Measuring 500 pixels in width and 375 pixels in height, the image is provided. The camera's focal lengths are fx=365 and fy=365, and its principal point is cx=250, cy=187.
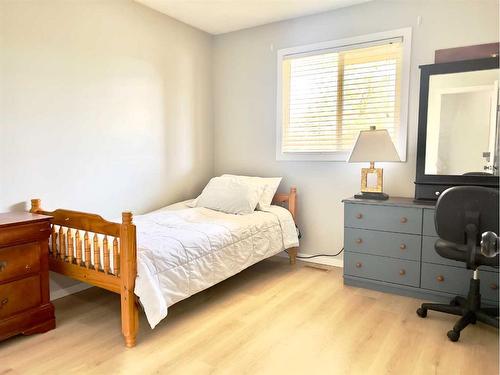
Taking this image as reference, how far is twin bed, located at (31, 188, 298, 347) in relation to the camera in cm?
204

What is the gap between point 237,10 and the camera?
340 cm

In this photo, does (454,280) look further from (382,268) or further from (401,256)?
(382,268)

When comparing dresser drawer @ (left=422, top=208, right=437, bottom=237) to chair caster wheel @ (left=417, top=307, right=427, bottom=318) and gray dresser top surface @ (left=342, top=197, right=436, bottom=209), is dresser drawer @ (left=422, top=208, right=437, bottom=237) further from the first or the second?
chair caster wheel @ (left=417, top=307, right=427, bottom=318)

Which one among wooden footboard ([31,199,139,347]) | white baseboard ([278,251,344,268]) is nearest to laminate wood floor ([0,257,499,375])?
wooden footboard ([31,199,139,347])

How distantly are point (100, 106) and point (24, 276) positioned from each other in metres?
1.45

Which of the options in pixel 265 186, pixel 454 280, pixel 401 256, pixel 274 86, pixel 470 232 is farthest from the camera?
pixel 274 86

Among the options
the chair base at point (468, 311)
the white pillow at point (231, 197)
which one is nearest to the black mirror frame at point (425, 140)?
the chair base at point (468, 311)

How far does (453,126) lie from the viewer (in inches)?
112

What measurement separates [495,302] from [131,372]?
2343mm

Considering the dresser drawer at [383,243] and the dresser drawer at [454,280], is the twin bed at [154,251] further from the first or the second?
the dresser drawer at [454,280]

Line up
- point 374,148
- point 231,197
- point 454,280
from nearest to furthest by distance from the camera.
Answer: point 454,280 → point 374,148 → point 231,197

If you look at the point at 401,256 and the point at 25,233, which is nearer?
the point at 25,233

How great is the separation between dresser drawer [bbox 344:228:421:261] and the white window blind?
0.87m

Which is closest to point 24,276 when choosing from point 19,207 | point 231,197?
point 19,207
